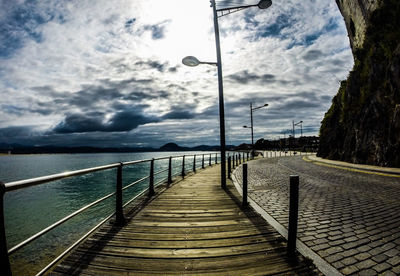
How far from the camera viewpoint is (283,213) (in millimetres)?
5125

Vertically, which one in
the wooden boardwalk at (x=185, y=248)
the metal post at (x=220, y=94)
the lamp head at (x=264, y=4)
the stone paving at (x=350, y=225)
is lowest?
the stone paving at (x=350, y=225)

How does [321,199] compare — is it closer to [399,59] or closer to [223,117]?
[223,117]

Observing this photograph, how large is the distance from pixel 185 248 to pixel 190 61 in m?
6.22

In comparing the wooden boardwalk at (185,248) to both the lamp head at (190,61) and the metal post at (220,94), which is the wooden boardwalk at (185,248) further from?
the lamp head at (190,61)

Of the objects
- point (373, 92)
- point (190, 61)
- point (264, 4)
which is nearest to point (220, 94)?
point (190, 61)

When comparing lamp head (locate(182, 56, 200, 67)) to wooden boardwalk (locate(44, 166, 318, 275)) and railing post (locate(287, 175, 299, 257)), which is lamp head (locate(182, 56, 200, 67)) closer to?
wooden boardwalk (locate(44, 166, 318, 275))

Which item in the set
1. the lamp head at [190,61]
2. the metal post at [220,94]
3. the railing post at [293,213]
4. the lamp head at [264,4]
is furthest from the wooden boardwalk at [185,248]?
the lamp head at [264,4]

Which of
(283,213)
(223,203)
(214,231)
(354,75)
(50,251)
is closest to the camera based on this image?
(214,231)

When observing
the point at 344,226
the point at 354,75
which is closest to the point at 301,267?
the point at 344,226

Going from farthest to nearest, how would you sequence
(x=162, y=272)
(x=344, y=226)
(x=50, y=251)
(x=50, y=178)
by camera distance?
(x=50, y=251) → (x=344, y=226) → (x=162, y=272) → (x=50, y=178)

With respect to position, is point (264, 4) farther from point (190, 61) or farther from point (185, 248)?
point (185, 248)

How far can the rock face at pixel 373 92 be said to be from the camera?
16109mm

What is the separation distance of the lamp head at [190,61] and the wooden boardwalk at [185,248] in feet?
17.1

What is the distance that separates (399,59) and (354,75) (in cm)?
789
